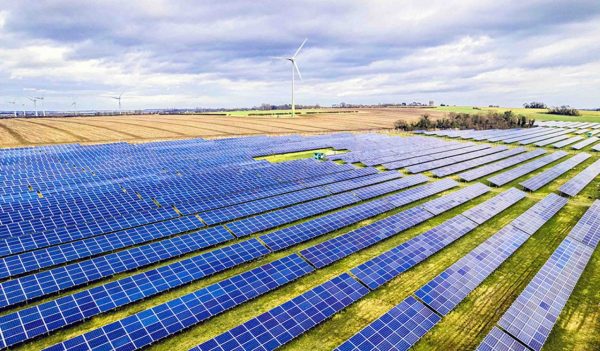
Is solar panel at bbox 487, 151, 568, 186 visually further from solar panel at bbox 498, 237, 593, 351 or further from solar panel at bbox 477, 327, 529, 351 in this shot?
solar panel at bbox 477, 327, 529, 351

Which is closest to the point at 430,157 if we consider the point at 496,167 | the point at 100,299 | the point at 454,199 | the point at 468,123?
the point at 496,167

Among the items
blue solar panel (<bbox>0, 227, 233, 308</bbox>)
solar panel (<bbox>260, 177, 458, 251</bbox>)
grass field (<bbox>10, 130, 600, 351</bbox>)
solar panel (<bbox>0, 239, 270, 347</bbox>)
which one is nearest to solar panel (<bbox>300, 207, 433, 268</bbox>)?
grass field (<bbox>10, 130, 600, 351</bbox>)

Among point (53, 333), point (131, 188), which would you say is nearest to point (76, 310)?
point (53, 333)

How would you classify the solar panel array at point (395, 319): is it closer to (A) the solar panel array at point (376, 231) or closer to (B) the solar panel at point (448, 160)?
(A) the solar panel array at point (376, 231)

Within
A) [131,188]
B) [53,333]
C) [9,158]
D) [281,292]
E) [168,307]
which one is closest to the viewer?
[53,333]

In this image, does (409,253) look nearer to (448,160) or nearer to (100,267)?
(100,267)

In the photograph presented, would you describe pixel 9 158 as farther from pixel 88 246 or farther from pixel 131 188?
pixel 88 246

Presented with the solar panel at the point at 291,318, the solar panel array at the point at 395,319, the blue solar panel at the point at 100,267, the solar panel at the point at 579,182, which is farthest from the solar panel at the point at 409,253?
the solar panel at the point at 579,182
